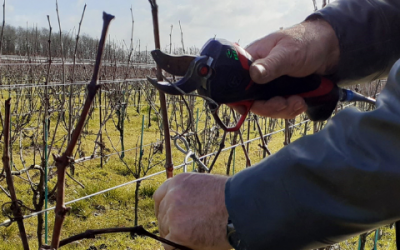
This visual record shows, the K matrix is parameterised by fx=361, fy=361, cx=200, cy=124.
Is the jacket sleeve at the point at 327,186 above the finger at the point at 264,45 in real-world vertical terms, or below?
below

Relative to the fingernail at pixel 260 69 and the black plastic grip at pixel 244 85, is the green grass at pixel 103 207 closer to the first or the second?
the black plastic grip at pixel 244 85

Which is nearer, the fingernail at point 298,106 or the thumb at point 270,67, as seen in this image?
the thumb at point 270,67

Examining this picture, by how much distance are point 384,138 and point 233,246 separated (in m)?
0.38

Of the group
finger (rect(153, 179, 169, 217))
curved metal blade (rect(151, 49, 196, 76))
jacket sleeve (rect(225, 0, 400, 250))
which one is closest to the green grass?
curved metal blade (rect(151, 49, 196, 76))

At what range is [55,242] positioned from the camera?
2.62 ft

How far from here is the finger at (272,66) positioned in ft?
3.83

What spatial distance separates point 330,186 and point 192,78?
58cm

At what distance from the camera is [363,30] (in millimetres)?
1366

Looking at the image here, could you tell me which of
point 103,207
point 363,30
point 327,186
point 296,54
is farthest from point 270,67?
point 103,207

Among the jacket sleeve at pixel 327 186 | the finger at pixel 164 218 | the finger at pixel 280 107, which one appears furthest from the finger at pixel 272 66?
the finger at pixel 164 218

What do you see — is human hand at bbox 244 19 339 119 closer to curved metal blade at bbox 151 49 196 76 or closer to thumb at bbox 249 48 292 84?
thumb at bbox 249 48 292 84

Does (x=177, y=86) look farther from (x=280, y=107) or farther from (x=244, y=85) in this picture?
(x=280, y=107)

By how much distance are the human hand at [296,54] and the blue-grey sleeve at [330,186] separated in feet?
1.75

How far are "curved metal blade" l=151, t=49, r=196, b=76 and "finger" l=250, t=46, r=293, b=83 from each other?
213mm
